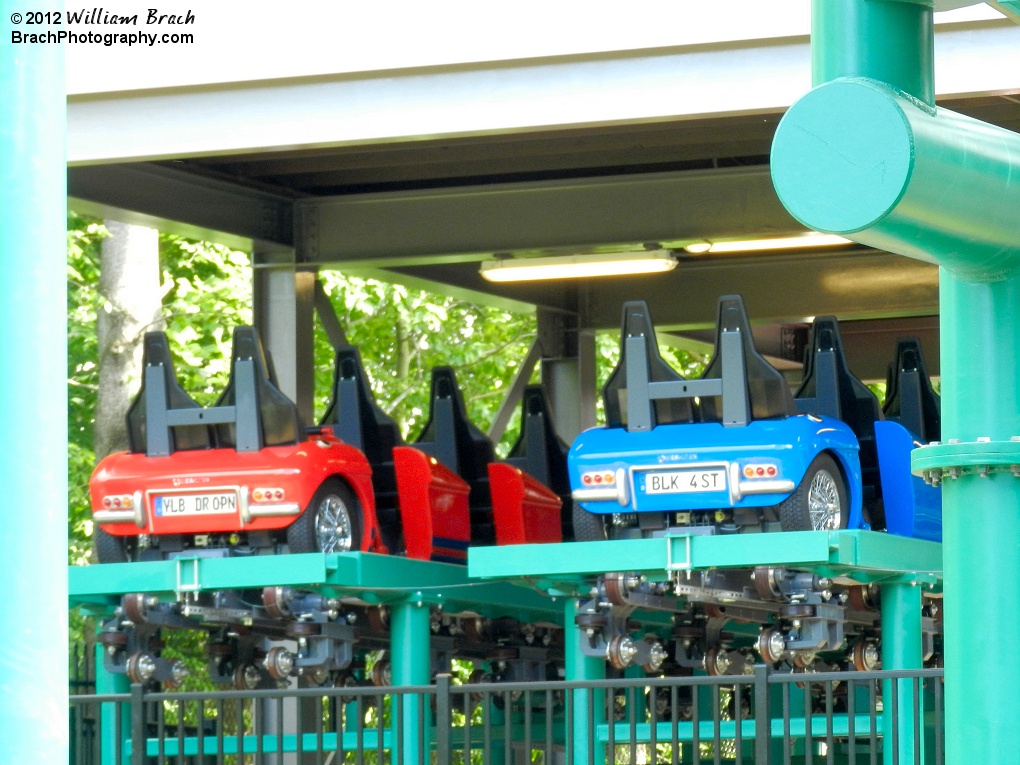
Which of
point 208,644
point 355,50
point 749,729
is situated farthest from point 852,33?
point 208,644

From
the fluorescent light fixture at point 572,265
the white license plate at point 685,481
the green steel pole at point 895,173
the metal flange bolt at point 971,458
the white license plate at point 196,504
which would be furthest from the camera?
the fluorescent light fixture at point 572,265

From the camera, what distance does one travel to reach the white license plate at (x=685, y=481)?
33.3 ft

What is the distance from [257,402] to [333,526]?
2.80ft

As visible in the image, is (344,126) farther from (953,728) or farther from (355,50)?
(953,728)

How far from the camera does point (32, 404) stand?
514 centimetres

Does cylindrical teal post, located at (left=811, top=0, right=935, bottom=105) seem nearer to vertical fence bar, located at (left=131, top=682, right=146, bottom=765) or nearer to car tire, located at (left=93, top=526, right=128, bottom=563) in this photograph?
vertical fence bar, located at (left=131, top=682, right=146, bottom=765)

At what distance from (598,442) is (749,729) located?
5.67 ft

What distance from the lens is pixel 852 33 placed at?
330 centimetres

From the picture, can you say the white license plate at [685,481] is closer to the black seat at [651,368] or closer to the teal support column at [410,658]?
the black seat at [651,368]

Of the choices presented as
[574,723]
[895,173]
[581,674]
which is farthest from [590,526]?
[895,173]

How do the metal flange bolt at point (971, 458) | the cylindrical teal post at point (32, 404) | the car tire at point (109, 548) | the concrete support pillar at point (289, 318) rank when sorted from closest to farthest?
1. the metal flange bolt at point (971, 458)
2. the cylindrical teal post at point (32, 404)
3. the car tire at point (109, 548)
4. the concrete support pillar at point (289, 318)

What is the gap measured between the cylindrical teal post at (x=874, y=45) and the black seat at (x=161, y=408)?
7.90m

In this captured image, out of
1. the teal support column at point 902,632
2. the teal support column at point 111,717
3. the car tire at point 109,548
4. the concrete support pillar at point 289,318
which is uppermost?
the concrete support pillar at point 289,318

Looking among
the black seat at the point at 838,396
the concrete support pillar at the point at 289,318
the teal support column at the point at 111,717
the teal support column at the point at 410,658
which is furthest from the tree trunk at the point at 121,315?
the black seat at the point at 838,396
